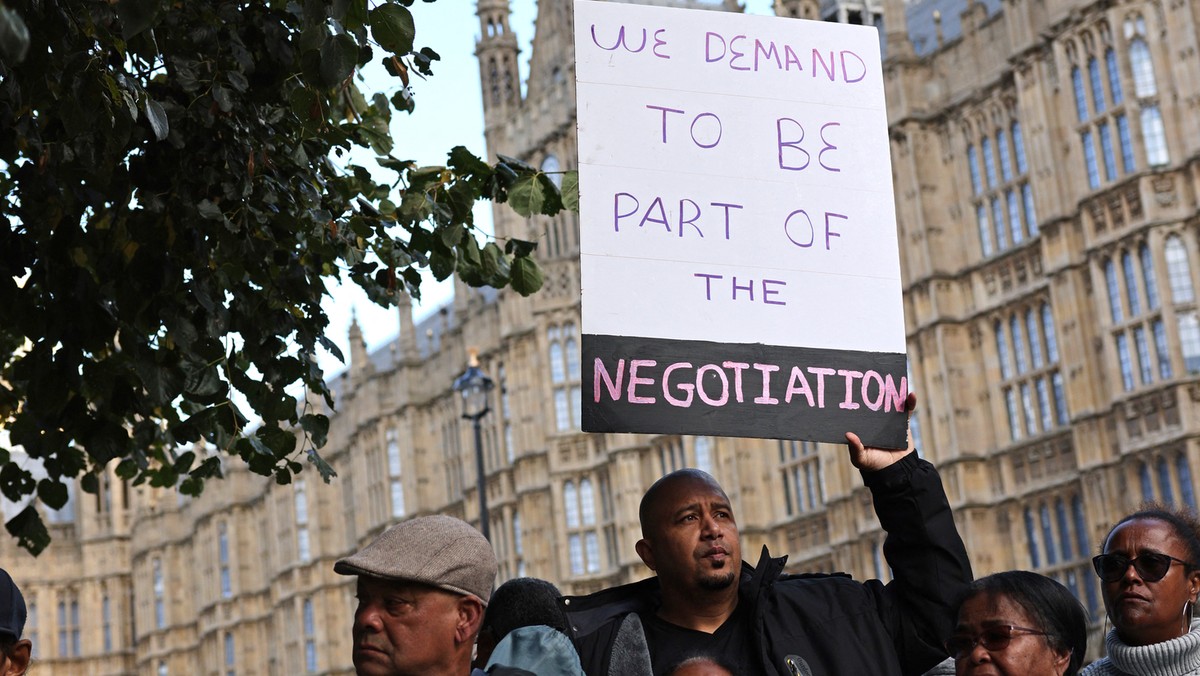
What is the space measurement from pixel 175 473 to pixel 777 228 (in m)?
4.24

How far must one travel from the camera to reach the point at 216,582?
48562 millimetres

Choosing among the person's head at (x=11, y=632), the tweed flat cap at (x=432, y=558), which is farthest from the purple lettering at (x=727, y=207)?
the person's head at (x=11, y=632)

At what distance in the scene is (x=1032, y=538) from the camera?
24828mm

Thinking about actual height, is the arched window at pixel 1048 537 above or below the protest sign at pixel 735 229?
above

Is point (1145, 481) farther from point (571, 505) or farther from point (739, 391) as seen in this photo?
point (739, 391)

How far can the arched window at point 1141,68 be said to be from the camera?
2291cm

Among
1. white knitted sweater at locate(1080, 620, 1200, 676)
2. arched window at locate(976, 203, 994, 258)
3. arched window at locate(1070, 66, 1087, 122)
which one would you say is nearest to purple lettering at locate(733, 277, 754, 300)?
white knitted sweater at locate(1080, 620, 1200, 676)

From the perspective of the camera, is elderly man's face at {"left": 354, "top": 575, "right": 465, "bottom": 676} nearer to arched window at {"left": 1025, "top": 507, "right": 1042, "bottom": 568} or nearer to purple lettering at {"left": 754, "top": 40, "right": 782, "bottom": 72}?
purple lettering at {"left": 754, "top": 40, "right": 782, "bottom": 72}

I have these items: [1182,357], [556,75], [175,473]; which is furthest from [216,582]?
[175,473]

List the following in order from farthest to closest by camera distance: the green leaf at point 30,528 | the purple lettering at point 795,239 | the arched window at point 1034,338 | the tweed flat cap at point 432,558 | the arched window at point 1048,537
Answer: the arched window at point 1034,338 < the arched window at point 1048,537 < the green leaf at point 30,528 < the purple lettering at point 795,239 < the tweed flat cap at point 432,558

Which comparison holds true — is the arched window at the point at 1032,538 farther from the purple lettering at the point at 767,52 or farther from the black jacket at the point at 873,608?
the black jacket at the point at 873,608

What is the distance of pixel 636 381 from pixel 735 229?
628 mm

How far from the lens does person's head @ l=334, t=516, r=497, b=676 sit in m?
3.81

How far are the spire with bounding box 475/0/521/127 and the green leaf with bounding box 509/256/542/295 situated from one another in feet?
96.8
